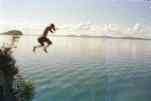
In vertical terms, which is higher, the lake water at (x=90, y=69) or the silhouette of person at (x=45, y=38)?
the silhouette of person at (x=45, y=38)

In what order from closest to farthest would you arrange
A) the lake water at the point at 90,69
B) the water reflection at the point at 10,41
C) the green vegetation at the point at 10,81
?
1. the green vegetation at the point at 10,81
2. the water reflection at the point at 10,41
3. the lake water at the point at 90,69

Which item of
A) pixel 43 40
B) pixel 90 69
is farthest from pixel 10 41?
pixel 90 69

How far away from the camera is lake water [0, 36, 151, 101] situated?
334 cm

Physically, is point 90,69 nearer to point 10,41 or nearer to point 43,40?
point 43,40

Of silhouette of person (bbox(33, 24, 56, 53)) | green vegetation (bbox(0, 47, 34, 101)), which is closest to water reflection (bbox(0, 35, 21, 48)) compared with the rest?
green vegetation (bbox(0, 47, 34, 101))

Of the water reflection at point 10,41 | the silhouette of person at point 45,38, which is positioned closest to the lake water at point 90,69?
the silhouette of person at point 45,38

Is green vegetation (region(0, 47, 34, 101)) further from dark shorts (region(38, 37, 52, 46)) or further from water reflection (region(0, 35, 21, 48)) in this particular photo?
dark shorts (region(38, 37, 52, 46))

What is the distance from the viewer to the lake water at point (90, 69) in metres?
3.34

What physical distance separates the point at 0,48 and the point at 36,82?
54cm

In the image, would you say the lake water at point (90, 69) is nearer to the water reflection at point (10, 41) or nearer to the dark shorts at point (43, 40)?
the dark shorts at point (43, 40)

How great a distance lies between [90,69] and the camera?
3.43 meters

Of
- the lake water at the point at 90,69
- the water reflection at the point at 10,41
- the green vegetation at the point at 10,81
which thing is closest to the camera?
the green vegetation at the point at 10,81

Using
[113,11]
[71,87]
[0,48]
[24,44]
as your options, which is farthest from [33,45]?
[113,11]

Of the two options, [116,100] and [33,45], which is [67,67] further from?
[116,100]
